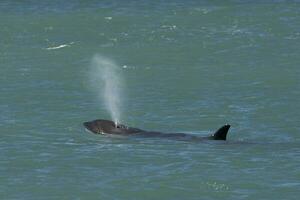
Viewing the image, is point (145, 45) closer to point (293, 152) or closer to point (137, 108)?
point (137, 108)

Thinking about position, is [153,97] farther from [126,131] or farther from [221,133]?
[221,133]

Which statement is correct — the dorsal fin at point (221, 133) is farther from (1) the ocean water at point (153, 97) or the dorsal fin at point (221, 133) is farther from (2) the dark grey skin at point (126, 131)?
(1) the ocean water at point (153, 97)

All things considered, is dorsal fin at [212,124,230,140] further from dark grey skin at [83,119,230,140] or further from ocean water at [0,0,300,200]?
ocean water at [0,0,300,200]

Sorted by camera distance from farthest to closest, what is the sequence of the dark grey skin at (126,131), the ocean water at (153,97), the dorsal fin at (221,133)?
the dark grey skin at (126,131)
the dorsal fin at (221,133)
the ocean water at (153,97)

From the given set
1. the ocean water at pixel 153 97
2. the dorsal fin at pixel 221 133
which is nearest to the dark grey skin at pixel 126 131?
the dorsal fin at pixel 221 133

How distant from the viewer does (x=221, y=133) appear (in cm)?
3459

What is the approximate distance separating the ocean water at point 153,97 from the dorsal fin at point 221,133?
0.37m

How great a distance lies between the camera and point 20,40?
5806cm

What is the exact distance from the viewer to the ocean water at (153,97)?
30.4m

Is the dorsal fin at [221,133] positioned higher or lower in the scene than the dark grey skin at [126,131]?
higher

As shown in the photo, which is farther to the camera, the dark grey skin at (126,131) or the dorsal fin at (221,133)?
the dark grey skin at (126,131)

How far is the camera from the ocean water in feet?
99.8

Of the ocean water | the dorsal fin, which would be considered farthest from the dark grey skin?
the ocean water

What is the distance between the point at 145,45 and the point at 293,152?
77.0ft
